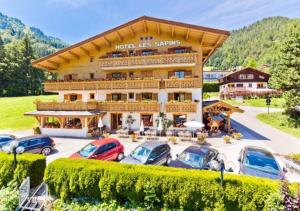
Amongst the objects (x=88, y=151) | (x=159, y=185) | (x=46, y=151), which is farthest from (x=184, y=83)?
(x=159, y=185)

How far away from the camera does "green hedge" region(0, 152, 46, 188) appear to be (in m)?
11.3

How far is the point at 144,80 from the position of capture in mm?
25359

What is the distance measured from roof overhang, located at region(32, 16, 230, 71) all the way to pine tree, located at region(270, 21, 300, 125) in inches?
433

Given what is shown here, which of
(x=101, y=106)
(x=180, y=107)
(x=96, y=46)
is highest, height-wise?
(x=96, y=46)

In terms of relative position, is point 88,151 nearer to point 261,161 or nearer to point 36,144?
point 36,144

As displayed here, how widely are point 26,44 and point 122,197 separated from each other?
72654 millimetres

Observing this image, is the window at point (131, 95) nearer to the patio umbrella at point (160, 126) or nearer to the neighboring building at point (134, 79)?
the neighboring building at point (134, 79)

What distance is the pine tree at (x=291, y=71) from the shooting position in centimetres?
2842

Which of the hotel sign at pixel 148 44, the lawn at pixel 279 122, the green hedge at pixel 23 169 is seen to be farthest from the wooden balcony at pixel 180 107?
the green hedge at pixel 23 169

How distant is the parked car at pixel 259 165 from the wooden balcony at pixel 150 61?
14538 millimetres

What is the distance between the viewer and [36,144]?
1769cm

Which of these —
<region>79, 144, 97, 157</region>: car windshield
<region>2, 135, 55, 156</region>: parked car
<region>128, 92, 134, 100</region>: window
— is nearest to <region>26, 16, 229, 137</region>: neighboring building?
<region>128, 92, 134, 100</region>: window

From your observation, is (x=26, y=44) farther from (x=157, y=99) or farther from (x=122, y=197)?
(x=122, y=197)

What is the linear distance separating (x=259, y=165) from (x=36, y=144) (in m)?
16.8
